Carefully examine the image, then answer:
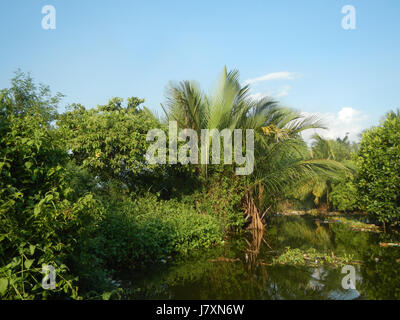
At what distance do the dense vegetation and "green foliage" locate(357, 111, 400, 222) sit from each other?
4 centimetres

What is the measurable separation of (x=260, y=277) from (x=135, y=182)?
5.06 m

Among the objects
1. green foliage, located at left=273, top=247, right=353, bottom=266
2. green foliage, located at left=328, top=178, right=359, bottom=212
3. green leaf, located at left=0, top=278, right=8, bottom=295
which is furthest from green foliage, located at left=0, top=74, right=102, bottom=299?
green foliage, located at left=328, top=178, right=359, bottom=212

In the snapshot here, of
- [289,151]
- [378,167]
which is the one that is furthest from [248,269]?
[378,167]

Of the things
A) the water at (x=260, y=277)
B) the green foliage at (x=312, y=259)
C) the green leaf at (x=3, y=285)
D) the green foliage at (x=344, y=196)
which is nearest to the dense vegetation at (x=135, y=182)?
the green leaf at (x=3, y=285)

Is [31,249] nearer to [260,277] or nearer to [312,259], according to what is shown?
[260,277]

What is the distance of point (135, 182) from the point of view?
8898 millimetres

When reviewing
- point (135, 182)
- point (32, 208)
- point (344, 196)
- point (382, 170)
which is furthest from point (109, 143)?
point (344, 196)

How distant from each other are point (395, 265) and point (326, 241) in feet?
8.97

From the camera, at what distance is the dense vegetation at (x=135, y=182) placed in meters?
2.38

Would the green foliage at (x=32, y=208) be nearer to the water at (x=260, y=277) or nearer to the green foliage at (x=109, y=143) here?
the water at (x=260, y=277)

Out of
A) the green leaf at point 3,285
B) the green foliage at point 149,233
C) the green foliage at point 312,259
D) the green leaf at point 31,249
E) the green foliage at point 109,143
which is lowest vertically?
the green foliage at point 312,259

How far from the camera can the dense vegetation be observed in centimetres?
238

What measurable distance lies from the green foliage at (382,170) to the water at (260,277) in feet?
6.86
